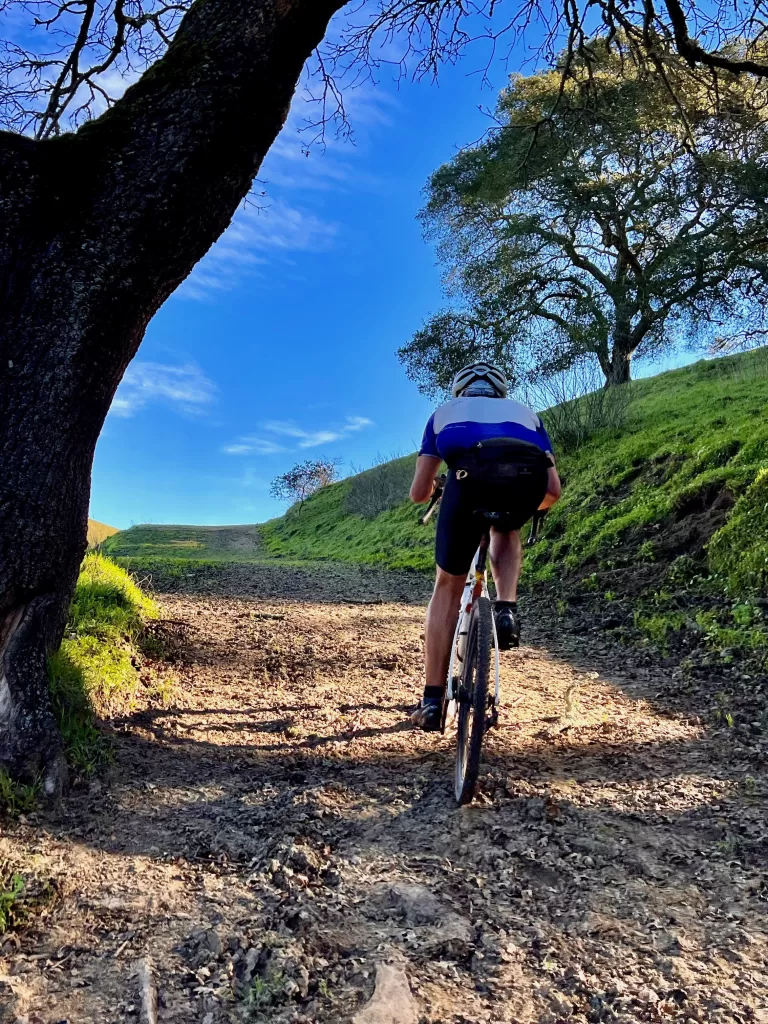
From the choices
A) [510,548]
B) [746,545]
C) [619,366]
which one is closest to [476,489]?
[510,548]

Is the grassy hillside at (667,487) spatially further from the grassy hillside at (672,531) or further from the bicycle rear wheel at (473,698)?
the bicycle rear wheel at (473,698)

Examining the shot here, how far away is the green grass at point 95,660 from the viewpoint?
325 centimetres

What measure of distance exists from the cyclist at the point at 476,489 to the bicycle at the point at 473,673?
6 cm

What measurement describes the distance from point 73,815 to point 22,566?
1.22 metres

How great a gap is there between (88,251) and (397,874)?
3.38 metres

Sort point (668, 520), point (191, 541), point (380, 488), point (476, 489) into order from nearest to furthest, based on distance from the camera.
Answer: point (476, 489) → point (668, 520) → point (380, 488) → point (191, 541)

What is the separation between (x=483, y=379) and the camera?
3.64 metres

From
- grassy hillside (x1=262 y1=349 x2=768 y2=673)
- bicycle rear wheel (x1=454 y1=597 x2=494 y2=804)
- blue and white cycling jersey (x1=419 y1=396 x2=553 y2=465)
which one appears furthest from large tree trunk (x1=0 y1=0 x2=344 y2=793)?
grassy hillside (x1=262 y1=349 x2=768 y2=673)

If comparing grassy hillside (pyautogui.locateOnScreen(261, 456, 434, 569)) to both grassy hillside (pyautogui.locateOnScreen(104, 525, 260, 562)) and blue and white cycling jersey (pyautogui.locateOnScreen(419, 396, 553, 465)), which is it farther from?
blue and white cycling jersey (pyautogui.locateOnScreen(419, 396, 553, 465))

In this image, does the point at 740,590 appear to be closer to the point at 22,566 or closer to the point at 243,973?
the point at 243,973

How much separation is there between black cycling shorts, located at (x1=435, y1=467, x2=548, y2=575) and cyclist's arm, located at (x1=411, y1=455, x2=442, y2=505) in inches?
7.9

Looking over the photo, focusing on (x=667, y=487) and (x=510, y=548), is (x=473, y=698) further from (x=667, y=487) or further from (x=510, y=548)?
(x=667, y=487)

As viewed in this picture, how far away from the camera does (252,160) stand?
12.1 ft

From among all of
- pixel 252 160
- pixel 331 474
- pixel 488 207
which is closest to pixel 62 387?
pixel 252 160
